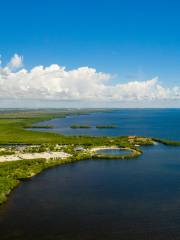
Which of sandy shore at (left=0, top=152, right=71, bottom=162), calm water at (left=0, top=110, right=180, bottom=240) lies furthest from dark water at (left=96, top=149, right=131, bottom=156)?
calm water at (left=0, top=110, right=180, bottom=240)

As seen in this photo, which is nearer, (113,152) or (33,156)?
(33,156)

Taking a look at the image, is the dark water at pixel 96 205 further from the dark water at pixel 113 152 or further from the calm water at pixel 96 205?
the dark water at pixel 113 152

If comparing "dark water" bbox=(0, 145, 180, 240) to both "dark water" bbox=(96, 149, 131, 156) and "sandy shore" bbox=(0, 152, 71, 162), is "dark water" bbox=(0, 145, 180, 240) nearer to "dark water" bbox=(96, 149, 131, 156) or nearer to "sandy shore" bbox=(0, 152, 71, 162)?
"sandy shore" bbox=(0, 152, 71, 162)

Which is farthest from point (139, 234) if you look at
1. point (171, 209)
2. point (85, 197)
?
point (85, 197)

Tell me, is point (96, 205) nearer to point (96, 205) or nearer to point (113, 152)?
point (96, 205)

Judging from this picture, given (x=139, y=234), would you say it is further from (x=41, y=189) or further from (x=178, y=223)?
(x=41, y=189)

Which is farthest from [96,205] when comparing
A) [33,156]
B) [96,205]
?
[33,156]

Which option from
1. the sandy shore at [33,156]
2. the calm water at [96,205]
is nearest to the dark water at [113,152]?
the sandy shore at [33,156]

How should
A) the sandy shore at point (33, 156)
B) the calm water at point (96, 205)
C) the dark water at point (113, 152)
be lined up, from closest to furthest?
the calm water at point (96, 205) < the sandy shore at point (33, 156) < the dark water at point (113, 152)
